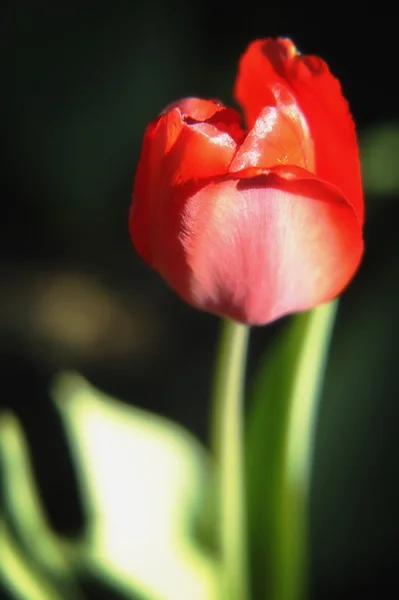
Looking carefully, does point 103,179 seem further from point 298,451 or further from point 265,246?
point 265,246

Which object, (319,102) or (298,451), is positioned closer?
(319,102)

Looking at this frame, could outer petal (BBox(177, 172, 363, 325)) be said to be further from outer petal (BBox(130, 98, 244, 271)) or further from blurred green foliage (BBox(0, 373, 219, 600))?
blurred green foliage (BBox(0, 373, 219, 600))

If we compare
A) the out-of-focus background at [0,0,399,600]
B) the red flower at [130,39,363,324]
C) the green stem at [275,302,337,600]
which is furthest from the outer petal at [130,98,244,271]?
the out-of-focus background at [0,0,399,600]

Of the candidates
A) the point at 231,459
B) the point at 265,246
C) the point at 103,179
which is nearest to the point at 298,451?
the point at 231,459

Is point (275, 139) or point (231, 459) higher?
point (275, 139)

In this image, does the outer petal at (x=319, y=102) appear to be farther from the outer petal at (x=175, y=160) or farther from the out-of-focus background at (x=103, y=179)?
the out-of-focus background at (x=103, y=179)
